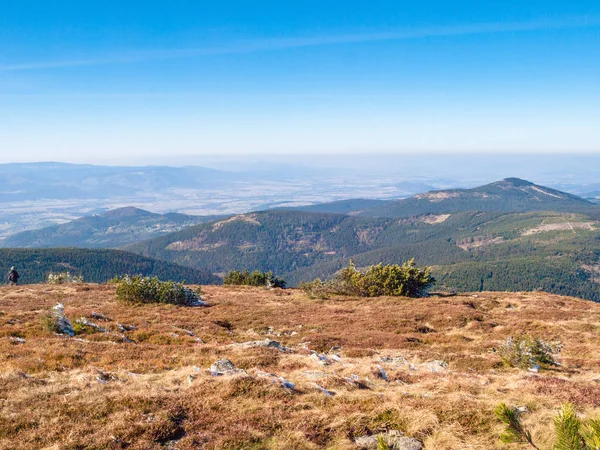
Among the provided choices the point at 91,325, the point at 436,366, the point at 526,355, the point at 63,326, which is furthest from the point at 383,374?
the point at 63,326

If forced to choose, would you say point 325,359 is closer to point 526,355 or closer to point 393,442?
point 393,442

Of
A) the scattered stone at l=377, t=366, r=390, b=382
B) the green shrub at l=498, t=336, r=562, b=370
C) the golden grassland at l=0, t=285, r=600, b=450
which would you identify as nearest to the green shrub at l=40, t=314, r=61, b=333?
the golden grassland at l=0, t=285, r=600, b=450

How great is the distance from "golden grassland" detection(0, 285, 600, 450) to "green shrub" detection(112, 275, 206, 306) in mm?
7796

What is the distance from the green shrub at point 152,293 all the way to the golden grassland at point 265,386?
25.6 feet

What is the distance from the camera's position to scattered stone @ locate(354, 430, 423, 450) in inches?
369

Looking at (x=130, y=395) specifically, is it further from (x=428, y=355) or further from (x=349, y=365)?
(x=428, y=355)

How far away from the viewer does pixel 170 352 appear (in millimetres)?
19141

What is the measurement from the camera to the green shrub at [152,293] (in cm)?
3781

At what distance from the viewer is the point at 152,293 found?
128 feet

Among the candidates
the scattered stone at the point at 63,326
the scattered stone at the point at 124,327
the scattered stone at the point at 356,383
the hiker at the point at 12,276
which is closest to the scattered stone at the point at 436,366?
the scattered stone at the point at 356,383

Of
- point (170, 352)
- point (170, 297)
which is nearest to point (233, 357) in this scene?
point (170, 352)

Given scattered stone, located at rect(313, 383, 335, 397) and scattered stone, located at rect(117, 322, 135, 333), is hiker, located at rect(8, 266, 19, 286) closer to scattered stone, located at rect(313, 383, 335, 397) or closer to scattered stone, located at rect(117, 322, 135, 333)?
scattered stone, located at rect(117, 322, 135, 333)

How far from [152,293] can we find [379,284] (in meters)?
29.5

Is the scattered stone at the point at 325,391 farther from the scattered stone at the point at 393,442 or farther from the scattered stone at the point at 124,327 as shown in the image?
the scattered stone at the point at 124,327
